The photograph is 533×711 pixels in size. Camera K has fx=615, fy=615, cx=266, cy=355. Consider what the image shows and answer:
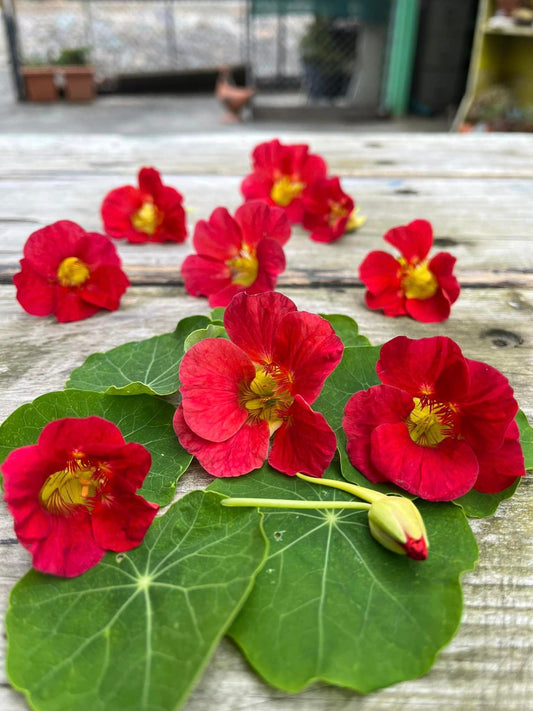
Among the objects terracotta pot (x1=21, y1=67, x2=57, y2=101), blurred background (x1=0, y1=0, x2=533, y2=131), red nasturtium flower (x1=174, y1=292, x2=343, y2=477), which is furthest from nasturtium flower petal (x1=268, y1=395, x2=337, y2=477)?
terracotta pot (x1=21, y1=67, x2=57, y2=101)

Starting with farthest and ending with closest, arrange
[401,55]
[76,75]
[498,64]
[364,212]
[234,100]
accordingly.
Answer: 1. [76,75]
2. [234,100]
3. [401,55]
4. [498,64]
5. [364,212]

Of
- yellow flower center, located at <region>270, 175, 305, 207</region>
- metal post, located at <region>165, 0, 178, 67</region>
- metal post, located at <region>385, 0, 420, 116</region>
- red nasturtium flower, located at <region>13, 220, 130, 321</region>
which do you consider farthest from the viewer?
metal post, located at <region>165, 0, 178, 67</region>

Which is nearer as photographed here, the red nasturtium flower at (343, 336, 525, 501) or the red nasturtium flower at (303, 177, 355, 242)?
the red nasturtium flower at (343, 336, 525, 501)

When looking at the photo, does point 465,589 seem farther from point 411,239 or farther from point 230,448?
point 411,239

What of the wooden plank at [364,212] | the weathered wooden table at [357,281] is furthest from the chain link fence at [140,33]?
the wooden plank at [364,212]

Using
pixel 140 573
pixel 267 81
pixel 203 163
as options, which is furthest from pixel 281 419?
pixel 267 81

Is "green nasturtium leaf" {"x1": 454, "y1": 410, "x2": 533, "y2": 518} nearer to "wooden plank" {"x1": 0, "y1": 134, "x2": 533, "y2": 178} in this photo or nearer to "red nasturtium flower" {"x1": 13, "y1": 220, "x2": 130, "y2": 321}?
"red nasturtium flower" {"x1": 13, "y1": 220, "x2": 130, "y2": 321}

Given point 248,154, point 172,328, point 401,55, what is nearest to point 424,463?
point 172,328
